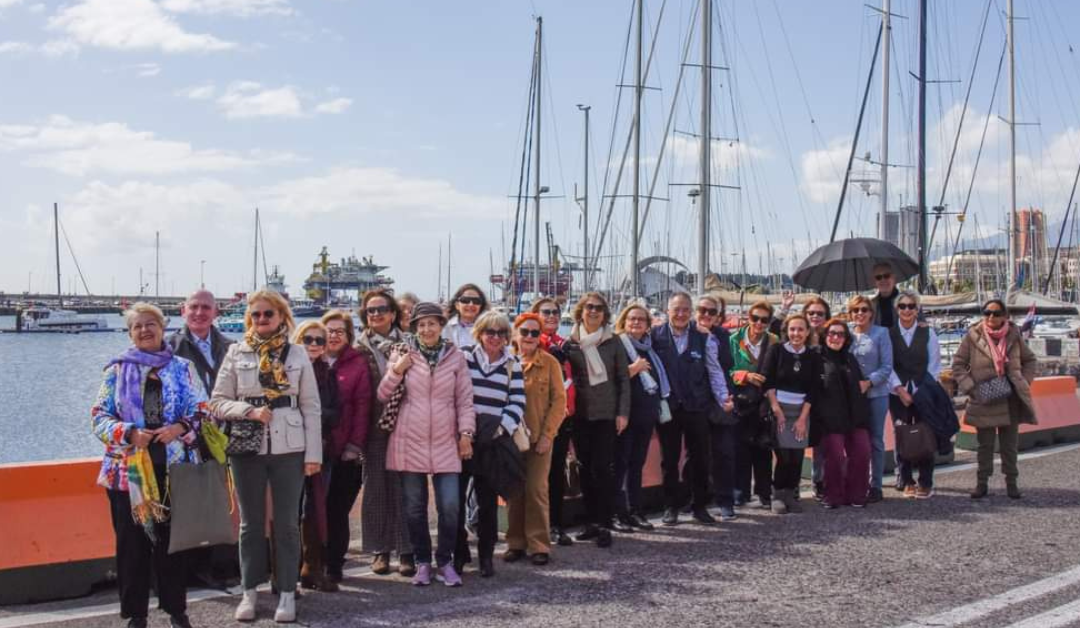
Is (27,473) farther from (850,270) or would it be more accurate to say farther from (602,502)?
(850,270)

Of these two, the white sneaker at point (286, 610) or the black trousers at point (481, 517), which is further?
the black trousers at point (481, 517)

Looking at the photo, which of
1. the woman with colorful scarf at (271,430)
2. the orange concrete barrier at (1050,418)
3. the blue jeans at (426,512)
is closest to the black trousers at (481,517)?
the blue jeans at (426,512)

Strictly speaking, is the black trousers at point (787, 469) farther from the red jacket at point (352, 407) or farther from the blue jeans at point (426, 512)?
the red jacket at point (352, 407)

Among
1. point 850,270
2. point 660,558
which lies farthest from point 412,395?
point 850,270

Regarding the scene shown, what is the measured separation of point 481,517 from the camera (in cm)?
695

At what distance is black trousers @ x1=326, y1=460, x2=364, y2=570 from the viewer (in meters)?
6.67

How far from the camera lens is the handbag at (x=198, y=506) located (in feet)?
18.2

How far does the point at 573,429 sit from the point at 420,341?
1805 millimetres

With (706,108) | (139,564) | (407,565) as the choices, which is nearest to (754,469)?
(407,565)

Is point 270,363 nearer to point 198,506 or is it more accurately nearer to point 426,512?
point 198,506

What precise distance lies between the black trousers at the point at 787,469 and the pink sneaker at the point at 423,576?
363cm

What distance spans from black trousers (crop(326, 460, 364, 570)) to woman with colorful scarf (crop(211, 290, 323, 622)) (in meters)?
0.69

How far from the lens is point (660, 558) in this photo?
726 centimetres

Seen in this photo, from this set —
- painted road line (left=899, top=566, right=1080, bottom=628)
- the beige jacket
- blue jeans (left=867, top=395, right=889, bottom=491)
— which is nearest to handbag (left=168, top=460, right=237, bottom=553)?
the beige jacket
